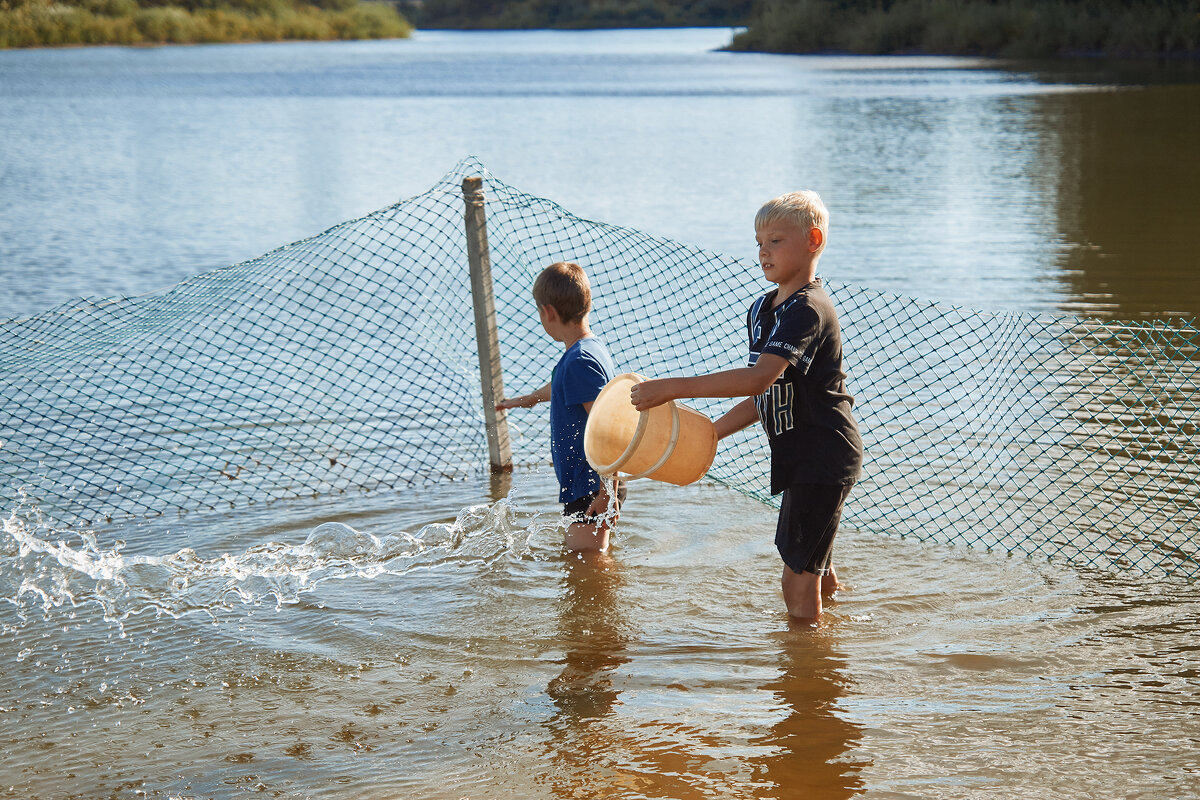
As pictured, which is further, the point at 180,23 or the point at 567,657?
the point at 180,23

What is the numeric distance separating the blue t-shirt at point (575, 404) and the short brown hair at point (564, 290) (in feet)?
0.45

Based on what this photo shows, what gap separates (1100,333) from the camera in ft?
27.6

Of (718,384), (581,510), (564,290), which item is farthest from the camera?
(581,510)

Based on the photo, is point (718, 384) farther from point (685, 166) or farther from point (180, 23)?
point (180, 23)

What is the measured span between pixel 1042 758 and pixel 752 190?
14.5m

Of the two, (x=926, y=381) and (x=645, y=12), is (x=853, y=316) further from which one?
(x=645, y=12)

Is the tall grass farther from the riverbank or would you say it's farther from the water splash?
the water splash

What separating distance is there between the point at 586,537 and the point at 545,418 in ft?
8.11

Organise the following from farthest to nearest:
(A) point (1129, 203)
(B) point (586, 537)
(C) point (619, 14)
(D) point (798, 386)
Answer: (C) point (619, 14) < (A) point (1129, 203) < (B) point (586, 537) < (D) point (798, 386)

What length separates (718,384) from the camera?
3609 millimetres

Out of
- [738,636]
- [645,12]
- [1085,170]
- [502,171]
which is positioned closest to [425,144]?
[502,171]

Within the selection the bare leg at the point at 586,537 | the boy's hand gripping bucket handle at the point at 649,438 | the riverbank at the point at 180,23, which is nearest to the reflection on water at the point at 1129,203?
the bare leg at the point at 586,537

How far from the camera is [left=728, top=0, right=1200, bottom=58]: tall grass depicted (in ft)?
145

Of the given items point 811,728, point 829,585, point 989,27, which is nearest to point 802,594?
point 829,585
